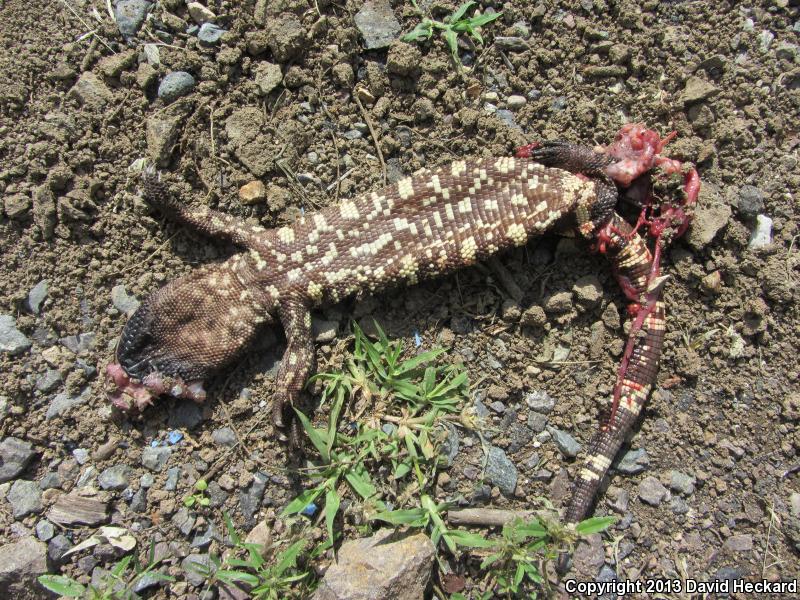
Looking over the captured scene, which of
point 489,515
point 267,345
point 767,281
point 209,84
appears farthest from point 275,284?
point 767,281

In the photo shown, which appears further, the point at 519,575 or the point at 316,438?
the point at 316,438

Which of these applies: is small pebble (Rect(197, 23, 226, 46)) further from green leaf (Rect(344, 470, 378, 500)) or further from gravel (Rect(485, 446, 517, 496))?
gravel (Rect(485, 446, 517, 496))

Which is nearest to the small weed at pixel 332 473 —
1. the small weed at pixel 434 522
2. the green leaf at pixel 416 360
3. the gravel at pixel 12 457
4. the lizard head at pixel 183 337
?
the small weed at pixel 434 522

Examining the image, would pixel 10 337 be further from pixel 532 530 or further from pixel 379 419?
pixel 532 530

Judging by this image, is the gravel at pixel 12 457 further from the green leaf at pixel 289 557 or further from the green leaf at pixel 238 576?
the green leaf at pixel 289 557

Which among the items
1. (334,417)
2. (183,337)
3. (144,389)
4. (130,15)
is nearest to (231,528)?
(334,417)

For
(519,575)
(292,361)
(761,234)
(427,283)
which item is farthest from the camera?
(427,283)
